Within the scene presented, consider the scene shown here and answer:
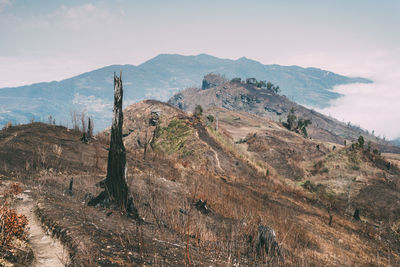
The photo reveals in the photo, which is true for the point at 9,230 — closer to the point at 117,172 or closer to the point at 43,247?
the point at 43,247

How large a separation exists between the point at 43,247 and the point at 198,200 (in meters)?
7.19

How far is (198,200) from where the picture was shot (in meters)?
11.2

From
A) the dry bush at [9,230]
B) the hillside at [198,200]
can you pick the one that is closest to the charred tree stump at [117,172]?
the hillside at [198,200]

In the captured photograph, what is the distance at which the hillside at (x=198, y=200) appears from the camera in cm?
503

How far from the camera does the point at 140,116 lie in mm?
39812

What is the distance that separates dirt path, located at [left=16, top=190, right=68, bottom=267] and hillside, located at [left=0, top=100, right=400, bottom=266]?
0.19 m

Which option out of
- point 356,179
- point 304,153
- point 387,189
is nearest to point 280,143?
point 304,153

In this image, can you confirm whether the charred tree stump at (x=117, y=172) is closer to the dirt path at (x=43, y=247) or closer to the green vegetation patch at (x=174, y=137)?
the dirt path at (x=43, y=247)

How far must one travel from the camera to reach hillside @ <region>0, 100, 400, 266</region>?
16.5 ft

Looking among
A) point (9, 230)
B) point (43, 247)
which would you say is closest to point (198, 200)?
point (43, 247)

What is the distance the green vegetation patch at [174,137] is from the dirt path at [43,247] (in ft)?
70.4

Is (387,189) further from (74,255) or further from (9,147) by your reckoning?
(9,147)

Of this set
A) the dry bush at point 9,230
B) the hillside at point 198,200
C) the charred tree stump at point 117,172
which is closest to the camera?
the dry bush at point 9,230

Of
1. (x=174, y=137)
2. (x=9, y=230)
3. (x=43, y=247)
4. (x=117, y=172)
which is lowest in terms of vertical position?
(x=174, y=137)
